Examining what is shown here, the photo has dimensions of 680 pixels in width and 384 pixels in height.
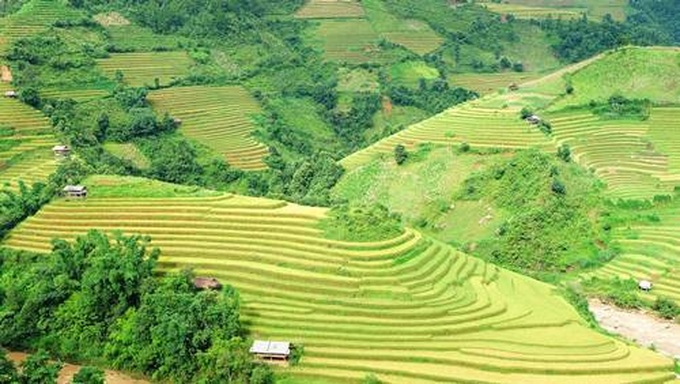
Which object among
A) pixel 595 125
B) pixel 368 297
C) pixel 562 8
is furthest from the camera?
pixel 562 8

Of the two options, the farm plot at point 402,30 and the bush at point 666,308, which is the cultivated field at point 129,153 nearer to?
the bush at point 666,308

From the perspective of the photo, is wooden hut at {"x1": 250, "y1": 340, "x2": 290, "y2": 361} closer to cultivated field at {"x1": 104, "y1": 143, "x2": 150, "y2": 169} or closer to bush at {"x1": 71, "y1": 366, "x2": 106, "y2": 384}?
bush at {"x1": 71, "y1": 366, "x2": 106, "y2": 384}

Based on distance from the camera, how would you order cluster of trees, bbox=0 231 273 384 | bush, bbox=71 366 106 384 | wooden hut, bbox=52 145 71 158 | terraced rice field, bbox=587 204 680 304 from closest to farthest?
1. bush, bbox=71 366 106 384
2. cluster of trees, bbox=0 231 273 384
3. terraced rice field, bbox=587 204 680 304
4. wooden hut, bbox=52 145 71 158

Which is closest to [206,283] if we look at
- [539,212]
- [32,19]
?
[539,212]

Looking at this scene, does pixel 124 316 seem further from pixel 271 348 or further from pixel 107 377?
pixel 271 348

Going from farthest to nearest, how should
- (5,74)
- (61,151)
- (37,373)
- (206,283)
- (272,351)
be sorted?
(5,74) → (61,151) → (206,283) → (272,351) → (37,373)

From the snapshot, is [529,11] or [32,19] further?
[529,11]

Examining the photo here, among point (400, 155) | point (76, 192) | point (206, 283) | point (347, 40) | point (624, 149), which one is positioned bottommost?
point (347, 40)

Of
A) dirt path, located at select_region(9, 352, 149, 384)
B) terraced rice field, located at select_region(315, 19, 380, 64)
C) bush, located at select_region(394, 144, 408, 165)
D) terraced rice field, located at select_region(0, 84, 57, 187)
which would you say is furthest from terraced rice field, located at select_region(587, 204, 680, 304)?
terraced rice field, located at select_region(315, 19, 380, 64)
